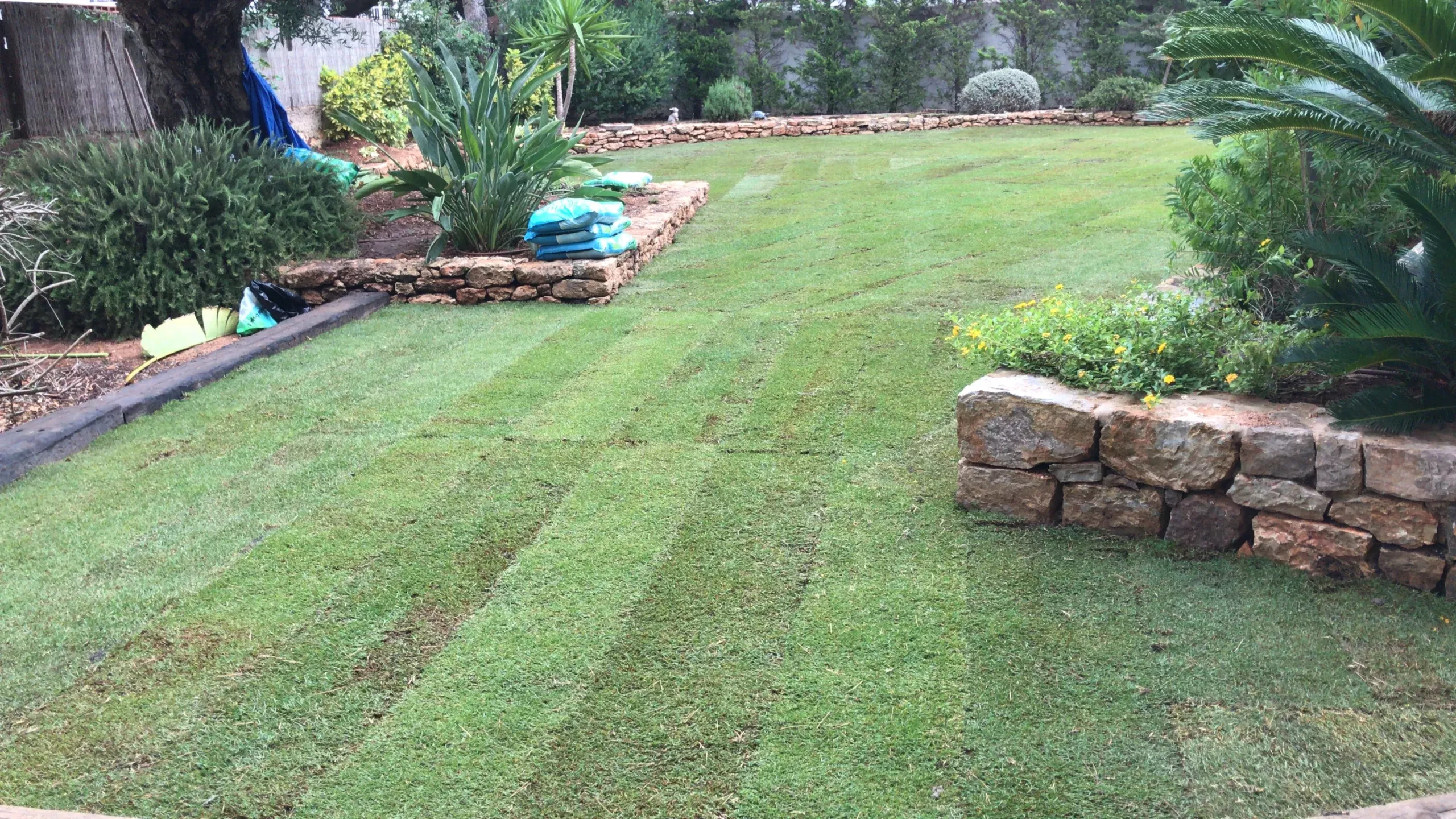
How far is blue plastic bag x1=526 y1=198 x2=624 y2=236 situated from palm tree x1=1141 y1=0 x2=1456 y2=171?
4.47m

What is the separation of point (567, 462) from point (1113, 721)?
248 centimetres

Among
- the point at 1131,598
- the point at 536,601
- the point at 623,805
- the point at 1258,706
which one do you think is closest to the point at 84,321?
the point at 536,601

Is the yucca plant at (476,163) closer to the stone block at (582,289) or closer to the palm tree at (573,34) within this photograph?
the stone block at (582,289)

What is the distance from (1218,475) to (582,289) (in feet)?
15.5

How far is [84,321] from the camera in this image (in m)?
6.75

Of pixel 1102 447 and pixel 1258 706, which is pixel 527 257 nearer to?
pixel 1102 447

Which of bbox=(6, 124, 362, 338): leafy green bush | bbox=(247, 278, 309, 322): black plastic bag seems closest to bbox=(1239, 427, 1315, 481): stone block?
bbox=(247, 278, 309, 322): black plastic bag

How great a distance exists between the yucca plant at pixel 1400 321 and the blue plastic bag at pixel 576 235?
4908 mm

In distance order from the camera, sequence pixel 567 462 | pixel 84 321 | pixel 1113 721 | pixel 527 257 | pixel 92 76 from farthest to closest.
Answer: pixel 92 76 < pixel 527 257 < pixel 84 321 < pixel 567 462 < pixel 1113 721

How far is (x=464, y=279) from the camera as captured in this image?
24.2 feet

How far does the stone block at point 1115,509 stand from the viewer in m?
3.49

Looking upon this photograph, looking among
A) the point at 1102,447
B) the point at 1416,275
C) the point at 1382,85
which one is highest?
the point at 1382,85

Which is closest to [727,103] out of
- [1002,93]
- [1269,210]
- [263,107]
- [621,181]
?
[1002,93]

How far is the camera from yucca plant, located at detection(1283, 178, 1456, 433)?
121 inches
